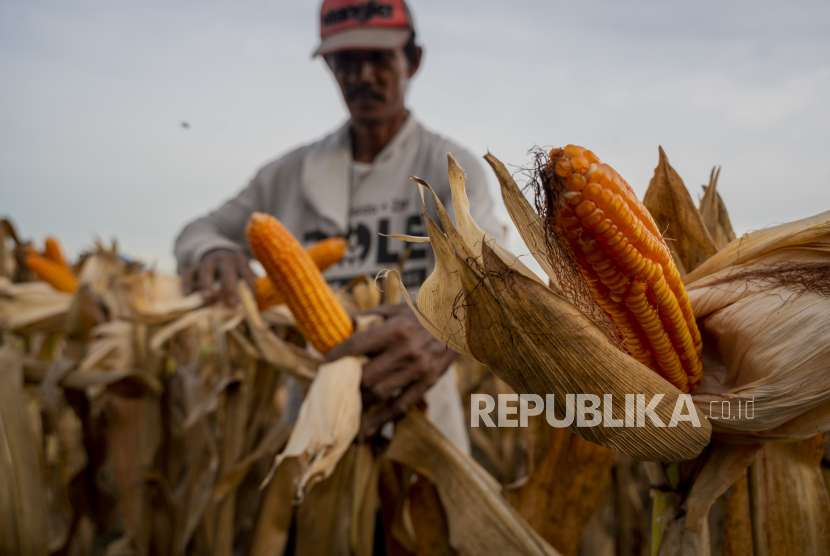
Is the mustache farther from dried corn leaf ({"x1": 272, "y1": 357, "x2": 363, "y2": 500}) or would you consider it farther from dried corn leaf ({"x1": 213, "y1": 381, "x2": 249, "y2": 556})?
dried corn leaf ({"x1": 272, "y1": 357, "x2": 363, "y2": 500})

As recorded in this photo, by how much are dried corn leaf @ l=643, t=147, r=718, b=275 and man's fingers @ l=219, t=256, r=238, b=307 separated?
129cm

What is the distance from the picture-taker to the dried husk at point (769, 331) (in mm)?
535

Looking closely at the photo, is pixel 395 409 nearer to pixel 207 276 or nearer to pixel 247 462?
pixel 247 462

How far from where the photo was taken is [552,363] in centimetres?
50

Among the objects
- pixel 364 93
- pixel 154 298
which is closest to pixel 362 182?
pixel 364 93

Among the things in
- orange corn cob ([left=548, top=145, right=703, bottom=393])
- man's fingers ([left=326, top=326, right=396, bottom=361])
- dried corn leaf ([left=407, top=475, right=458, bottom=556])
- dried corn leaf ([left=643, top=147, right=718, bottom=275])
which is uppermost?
dried corn leaf ([left=643, top=147, right=718, bottom=275])

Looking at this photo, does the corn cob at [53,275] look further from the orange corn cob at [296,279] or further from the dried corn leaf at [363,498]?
the dried corn leaf at [363,498]

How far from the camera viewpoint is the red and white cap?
1.95 metres

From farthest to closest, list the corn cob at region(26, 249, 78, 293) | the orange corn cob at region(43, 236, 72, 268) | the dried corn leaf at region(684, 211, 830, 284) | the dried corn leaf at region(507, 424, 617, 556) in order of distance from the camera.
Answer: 1. the orange corn cob at region(43, 236, 72, 268)
2. the corn cob at region(26, 249, 78, 293)
3. the dried corn leaf at region(507, 424, 617, 556)
4. the dried corn leaf at region(684, 211, 830, 284)

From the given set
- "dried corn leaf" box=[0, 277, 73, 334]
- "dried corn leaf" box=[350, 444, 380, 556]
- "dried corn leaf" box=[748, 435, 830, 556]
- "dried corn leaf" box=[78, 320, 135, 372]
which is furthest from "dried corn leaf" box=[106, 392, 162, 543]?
"dried corn leaf" box=[748, 435, 830, 556]

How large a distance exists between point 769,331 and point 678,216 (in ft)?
0.85

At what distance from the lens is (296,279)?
1.05 meters

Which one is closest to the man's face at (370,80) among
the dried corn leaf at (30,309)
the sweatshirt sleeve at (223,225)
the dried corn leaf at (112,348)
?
the sweatshirt sleeve at (223,225)

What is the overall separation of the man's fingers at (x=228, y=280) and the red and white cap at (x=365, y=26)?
944mm
